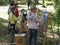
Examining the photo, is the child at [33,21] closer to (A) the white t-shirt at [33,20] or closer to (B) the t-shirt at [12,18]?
(A) the white t-shirt at [33,20]

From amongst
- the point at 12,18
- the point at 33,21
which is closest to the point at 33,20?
the point at 33,21

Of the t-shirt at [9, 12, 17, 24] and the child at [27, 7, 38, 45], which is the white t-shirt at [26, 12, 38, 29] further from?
the t-shirt at [9, 12, 17, 24]

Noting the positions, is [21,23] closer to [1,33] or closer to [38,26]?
[38,26]

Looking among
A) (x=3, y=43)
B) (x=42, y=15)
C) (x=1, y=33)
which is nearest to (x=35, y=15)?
(x=42, y=15)

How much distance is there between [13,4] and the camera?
8953mm

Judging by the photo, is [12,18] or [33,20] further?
[12,18]

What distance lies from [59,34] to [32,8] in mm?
3444

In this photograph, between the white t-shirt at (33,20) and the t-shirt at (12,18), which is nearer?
the white t-shirt at (33,20)

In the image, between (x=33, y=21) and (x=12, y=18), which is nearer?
(x=33, y=21)

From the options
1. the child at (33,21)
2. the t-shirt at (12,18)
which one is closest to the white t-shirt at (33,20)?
the child at (33,21)

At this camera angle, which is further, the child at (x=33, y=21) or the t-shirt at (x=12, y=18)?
the t-shirt at (x=12, y=18)

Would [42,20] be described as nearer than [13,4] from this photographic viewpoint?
Yes

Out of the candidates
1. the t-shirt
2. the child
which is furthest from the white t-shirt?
the t-shirt

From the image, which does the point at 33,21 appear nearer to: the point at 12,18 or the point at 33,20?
the point at 33,20
